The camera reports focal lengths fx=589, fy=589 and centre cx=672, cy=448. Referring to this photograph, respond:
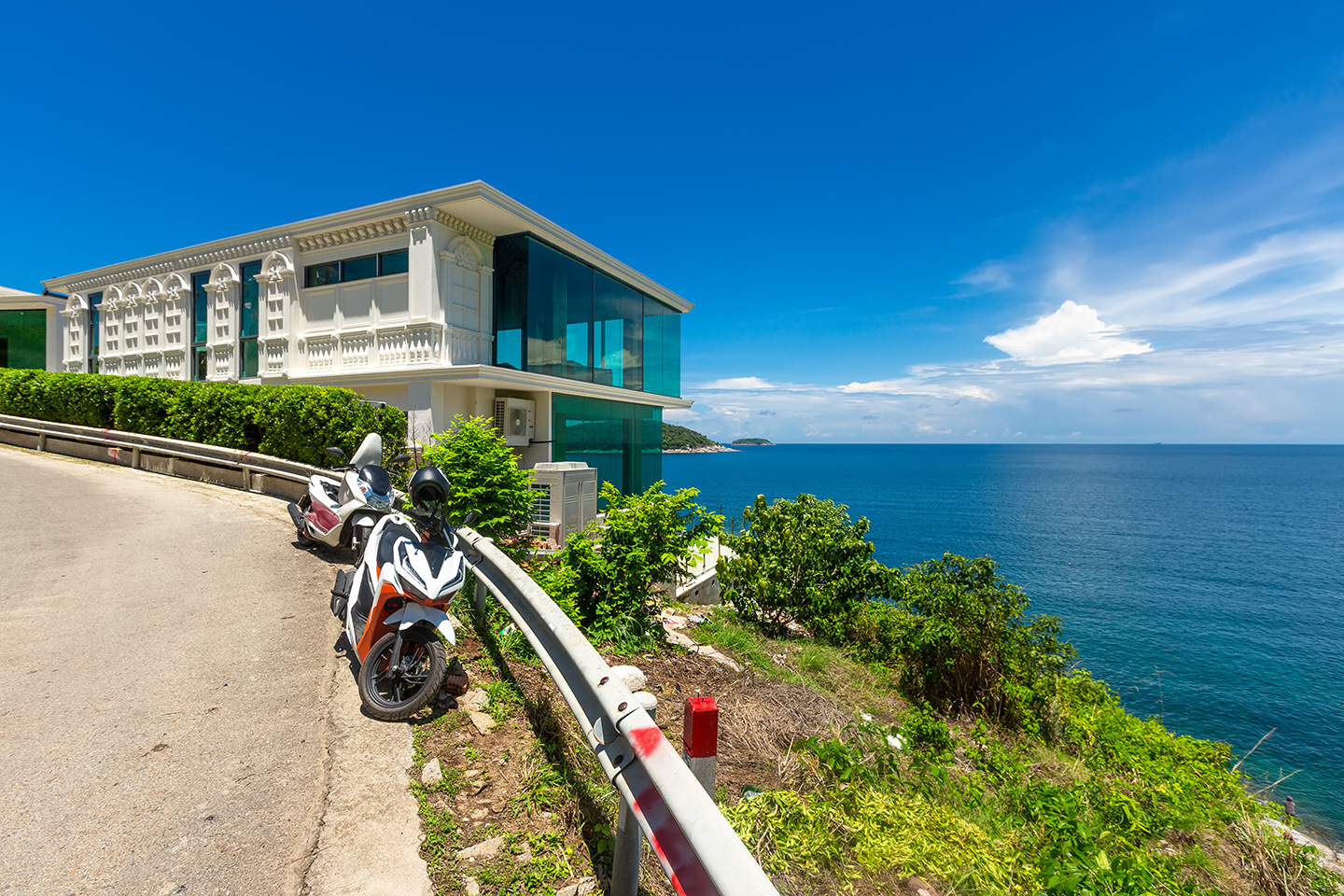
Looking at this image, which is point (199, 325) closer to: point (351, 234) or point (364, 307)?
point (351, 234)

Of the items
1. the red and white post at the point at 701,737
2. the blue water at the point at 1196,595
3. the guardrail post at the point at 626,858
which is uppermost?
the red and white post at the point at 701,737

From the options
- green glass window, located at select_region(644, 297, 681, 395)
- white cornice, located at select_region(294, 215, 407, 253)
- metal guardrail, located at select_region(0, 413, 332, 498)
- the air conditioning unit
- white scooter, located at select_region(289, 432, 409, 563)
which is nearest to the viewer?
white scooter, located at select_region(289, 432, 409, 563)

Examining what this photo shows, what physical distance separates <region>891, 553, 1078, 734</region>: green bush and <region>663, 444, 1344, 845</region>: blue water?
4493mm

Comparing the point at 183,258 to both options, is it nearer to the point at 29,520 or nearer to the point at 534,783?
the point at 29,520

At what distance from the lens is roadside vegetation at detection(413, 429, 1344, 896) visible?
9.88 ft

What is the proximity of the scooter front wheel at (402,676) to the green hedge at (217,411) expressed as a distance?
26.5ft

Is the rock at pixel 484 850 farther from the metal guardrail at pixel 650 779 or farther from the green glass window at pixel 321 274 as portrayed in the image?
the green glass window at pixel 321 274

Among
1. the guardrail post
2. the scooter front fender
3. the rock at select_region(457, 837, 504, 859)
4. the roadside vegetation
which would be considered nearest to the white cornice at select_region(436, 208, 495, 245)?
the roadside vegetation

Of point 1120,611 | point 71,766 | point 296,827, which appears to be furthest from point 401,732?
point 1120,611

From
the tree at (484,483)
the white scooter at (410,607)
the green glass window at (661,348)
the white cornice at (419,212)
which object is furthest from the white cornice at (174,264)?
the white scooter at (410,607)

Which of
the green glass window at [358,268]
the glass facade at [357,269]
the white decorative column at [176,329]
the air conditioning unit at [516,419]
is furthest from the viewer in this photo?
the white decorative column at [176,329]

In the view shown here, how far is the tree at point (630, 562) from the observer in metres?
6.03

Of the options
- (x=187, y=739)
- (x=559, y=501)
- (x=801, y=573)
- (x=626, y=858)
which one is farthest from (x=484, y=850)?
(x=801, y=573)

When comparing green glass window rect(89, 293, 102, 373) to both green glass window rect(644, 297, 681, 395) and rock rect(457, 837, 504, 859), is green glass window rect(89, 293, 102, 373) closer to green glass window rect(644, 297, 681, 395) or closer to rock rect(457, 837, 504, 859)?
green glass window rect(644, 297, 681, 395)
